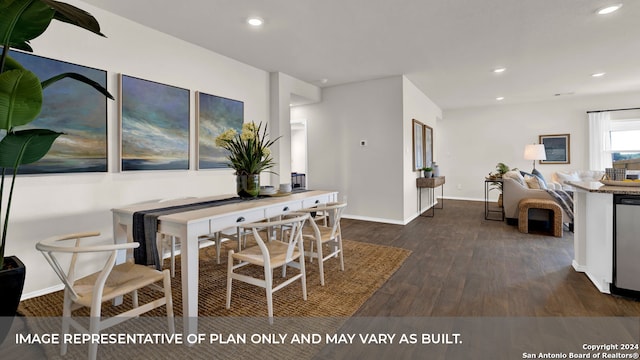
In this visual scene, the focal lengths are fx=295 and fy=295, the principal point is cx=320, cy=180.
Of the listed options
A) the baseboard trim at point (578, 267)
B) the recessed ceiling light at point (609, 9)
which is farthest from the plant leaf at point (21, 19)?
the baseboard trim at point (578, 267)

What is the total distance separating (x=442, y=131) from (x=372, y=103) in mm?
4119

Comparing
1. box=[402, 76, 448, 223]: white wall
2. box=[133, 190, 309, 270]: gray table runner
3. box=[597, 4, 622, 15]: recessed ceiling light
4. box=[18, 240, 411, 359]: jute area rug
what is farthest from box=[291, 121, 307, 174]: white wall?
box=[133, 190, 309, 270]: gray table runner

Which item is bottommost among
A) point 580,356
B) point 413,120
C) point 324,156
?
point 580,356

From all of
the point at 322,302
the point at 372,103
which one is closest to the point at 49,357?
the point at 322,302

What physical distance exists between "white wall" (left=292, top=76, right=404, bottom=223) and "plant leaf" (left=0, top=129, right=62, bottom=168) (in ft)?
14.8

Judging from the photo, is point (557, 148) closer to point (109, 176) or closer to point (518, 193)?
point (518, 193)

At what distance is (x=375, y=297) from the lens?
2.41 meters

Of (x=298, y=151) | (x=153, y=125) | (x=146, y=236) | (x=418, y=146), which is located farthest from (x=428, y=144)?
(x=146, y=236)

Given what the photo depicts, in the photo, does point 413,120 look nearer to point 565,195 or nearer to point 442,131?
point 565,195

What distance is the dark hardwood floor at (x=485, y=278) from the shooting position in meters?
2.21

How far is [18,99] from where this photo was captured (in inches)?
50.1

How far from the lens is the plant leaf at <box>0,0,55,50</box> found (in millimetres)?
1283

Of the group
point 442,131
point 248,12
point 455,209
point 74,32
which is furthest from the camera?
point 442,131

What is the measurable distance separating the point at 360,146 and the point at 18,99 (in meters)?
4.70
